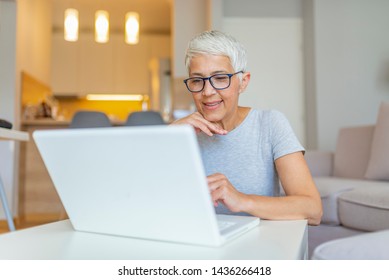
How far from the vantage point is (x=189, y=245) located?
596 millimetres

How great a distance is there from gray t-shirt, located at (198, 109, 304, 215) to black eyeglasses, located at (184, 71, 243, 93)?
17 cm

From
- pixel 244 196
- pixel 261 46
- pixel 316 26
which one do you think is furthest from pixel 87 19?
pixel 244 196

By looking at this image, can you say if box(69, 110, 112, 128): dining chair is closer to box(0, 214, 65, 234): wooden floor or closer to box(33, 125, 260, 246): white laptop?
box(0, 214, 65, 234): wooden floor

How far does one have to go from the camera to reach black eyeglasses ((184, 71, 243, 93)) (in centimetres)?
105

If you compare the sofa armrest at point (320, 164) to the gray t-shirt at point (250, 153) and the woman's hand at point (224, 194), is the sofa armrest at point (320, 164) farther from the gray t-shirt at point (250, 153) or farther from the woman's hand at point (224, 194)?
the woman's hand at point (224, 194)

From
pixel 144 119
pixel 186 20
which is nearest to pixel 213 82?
pixel 144 119

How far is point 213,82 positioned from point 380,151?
6.18 ft

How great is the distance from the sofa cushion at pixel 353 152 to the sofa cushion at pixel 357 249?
2432 mm

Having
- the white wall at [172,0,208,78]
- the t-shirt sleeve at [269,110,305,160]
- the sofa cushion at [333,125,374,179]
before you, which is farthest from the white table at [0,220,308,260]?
the white wall at [172,0,208,78]

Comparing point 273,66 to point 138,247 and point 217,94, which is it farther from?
point 138,247

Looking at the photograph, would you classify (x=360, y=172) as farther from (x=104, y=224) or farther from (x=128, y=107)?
(x=128, y=107)

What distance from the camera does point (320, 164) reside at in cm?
320

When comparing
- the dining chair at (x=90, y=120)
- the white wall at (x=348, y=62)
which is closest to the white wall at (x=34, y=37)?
the dining chair at (x=90, y=120)
